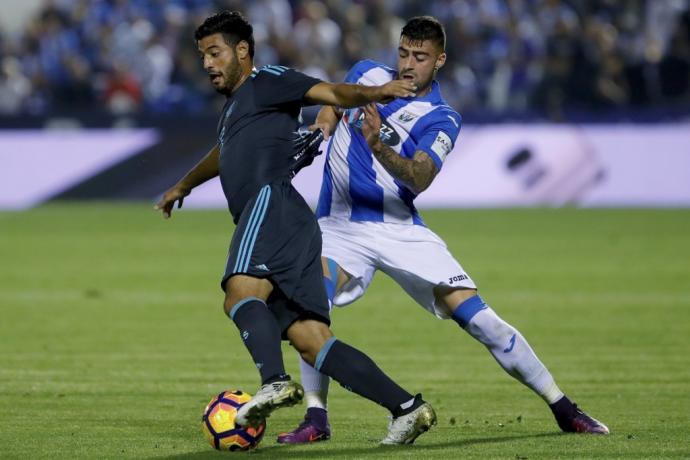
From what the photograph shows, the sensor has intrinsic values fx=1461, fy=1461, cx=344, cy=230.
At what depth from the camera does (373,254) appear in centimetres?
768

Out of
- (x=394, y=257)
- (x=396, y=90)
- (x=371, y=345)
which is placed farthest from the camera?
(x=371, y=345)

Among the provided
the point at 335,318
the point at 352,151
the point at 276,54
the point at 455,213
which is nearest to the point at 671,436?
the point at 352,151

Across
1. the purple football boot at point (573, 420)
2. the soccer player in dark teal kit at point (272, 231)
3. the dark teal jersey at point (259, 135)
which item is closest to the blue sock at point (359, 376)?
the soccer player in dark teal kit at point (272, 231)

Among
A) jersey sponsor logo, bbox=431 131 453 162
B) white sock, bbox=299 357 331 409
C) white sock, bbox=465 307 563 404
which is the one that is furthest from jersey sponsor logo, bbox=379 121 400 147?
white sock, bbox=299 357 331 409

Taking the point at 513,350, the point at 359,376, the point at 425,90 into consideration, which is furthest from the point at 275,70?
the point at 513,350

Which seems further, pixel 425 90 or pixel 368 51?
pixel 368 51

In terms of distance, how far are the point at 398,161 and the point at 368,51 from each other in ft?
65.2

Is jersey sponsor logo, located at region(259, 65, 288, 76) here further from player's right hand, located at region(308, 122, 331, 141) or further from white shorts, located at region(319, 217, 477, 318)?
white shorts, located at region(319, 217, 477, 318)

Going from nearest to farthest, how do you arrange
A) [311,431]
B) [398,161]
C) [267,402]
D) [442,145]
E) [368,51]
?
[267,402] < [398,161] < [311,431] < [442,145] < [368,51]

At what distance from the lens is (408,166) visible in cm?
706

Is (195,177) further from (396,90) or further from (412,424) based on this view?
(412,424)

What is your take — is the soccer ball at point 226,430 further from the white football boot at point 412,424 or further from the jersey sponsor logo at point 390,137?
the jersey sponsor logo at point 390,137

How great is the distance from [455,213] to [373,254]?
52.8 ft

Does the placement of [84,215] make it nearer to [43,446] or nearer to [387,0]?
[387,0]
